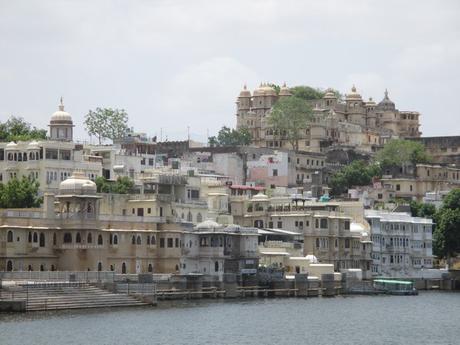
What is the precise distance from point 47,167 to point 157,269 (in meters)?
16.7

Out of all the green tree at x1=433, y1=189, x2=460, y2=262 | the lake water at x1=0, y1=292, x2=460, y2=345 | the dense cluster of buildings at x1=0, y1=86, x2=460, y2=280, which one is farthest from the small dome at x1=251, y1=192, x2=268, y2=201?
the lake water at x1=0, y1=292, x2=460, y2=345

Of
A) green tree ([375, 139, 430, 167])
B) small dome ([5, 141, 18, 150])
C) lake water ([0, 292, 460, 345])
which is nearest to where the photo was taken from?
lake water ([0, 292, 460, 345])

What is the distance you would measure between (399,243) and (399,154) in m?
35.5

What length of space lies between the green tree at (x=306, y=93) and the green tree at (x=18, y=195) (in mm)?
85565

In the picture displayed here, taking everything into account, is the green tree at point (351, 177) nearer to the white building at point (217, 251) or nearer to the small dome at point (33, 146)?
the small dome at point (33, 146)

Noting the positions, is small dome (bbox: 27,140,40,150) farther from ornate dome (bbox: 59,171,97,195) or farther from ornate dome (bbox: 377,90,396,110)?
ornate dome (bbox: 377,90,396,110)

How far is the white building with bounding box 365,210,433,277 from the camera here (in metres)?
125

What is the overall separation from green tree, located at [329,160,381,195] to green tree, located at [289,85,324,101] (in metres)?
30.5

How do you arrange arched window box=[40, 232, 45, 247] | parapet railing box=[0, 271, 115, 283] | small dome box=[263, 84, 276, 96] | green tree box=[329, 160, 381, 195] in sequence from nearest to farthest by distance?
parapet railing box=[0, 271, 115, 283], arched window box=[40, 232, 45, 247], green tree box=[329, 160, 381, 195], small dome box=[263, 84, 276, 96]

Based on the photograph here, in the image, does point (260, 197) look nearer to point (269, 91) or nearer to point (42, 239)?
point (42, 239)

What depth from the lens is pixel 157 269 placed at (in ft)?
322

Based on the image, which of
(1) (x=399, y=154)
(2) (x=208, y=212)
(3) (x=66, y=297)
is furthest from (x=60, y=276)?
(1) (x=399, y=154)

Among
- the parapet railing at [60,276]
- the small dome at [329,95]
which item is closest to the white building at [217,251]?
the parapet railing at [60,276]

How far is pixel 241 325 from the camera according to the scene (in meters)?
79.2
